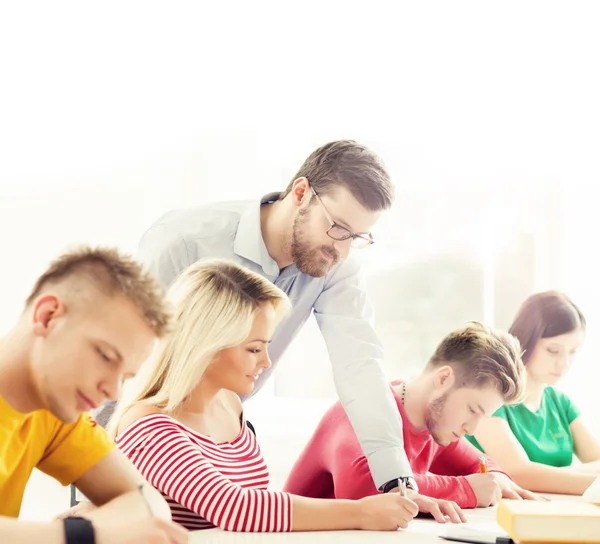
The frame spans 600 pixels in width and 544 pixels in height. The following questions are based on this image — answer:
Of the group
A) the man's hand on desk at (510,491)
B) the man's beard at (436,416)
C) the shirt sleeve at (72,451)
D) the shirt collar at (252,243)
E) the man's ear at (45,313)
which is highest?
the shirt collar at (252,243)

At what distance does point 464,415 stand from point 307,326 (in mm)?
1188

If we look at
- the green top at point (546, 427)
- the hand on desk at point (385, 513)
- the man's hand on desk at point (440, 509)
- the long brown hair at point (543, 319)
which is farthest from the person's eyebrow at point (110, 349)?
the long brown hair at point (543, 319)

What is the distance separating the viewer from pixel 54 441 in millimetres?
1073

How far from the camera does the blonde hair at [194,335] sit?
4.51ft

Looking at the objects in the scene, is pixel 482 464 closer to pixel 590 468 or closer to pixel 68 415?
pixel 590 468

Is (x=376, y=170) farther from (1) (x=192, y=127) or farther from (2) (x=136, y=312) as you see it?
(1) (x=192, y=127)

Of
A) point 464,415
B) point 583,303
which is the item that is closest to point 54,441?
point 464,415

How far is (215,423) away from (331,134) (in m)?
1.60

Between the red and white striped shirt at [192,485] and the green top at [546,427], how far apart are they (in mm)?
1024

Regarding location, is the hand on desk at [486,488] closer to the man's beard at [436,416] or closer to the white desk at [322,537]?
the man's beard at [436,416]

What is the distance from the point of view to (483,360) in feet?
6.00

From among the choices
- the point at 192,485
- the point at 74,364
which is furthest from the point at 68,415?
the point at 192,485

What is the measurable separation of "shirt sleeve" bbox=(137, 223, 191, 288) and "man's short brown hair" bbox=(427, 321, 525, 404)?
2.03 feet

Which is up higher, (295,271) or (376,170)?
(376,170)
